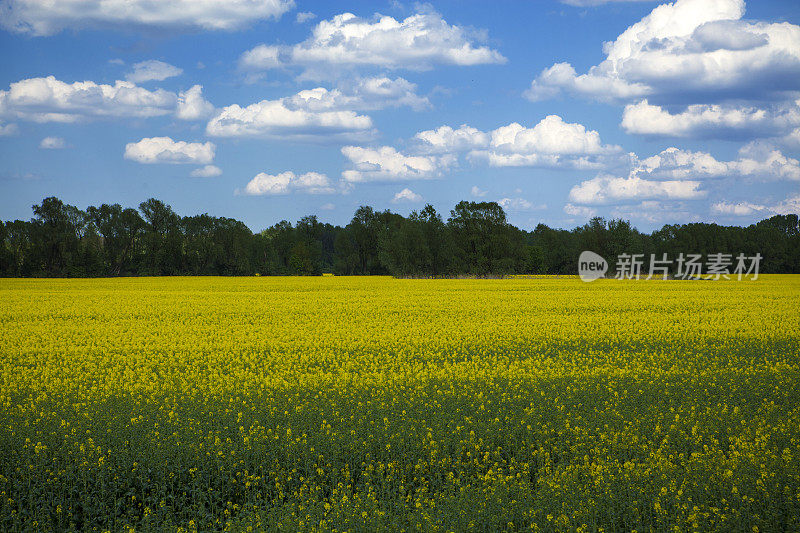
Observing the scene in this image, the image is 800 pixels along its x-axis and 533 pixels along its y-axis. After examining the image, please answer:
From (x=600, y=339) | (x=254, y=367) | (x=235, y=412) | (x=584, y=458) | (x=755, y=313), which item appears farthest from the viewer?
(x=755, y=313)

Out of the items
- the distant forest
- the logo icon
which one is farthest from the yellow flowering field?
the logo icon

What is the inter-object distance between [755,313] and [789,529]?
27999mm

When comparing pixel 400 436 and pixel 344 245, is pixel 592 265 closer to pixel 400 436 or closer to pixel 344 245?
pixel 344 245

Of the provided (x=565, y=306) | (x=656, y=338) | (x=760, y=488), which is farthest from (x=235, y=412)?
(x=565, y=306)

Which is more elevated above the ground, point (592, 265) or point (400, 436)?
point (592, 265)

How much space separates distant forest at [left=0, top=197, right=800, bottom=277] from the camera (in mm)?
87875

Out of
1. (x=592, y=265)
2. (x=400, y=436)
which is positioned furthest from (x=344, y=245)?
(x=400, y=436)

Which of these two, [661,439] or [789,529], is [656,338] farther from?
[789,529]

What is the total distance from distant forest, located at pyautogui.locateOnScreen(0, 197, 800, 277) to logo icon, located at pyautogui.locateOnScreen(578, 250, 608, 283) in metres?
1.49

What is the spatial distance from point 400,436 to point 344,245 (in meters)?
108

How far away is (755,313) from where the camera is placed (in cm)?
3156

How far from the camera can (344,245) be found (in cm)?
11738

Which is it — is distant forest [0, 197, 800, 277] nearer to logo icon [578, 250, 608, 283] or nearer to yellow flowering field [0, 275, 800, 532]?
logo icon [578, 250, 608, 283]

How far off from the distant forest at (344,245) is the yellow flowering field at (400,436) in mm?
68930
